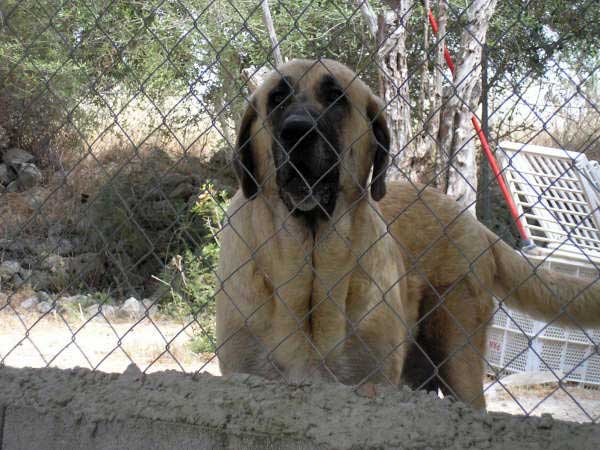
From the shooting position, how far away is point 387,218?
10.8 ft

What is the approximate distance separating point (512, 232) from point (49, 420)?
462cm

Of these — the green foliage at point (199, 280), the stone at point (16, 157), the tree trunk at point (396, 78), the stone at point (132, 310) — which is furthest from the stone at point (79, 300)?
the tree trunk at point (396, 78)

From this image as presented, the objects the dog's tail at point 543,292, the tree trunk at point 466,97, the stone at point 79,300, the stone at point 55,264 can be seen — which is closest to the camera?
the dog's tail at point 543,292

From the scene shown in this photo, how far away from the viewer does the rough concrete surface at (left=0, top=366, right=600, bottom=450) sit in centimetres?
189

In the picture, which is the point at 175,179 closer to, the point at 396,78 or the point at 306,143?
the point at 396,78

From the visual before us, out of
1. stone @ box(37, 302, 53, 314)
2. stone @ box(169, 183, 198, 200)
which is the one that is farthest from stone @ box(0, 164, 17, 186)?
stone @ box(37, 302, 53, 314)

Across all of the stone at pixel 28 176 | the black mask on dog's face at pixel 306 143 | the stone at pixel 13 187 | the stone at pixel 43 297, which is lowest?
the black mask on dog's face at pixel 306 143

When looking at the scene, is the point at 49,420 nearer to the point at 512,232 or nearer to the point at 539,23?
the point at 512,232

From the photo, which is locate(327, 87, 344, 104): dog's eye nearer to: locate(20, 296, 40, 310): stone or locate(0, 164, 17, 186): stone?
locate(20, 296, 40, 310): stone

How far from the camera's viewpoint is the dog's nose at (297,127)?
242 centimetres

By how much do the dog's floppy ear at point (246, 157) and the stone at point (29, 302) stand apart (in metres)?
5.40

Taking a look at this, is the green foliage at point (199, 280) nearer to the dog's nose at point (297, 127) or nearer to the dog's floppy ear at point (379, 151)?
the dog's floppy ear at point (379, 151)

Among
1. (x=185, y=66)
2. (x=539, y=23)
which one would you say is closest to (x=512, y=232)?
(x=539, y=23)

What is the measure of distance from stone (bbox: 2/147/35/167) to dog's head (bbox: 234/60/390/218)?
27.6ft
